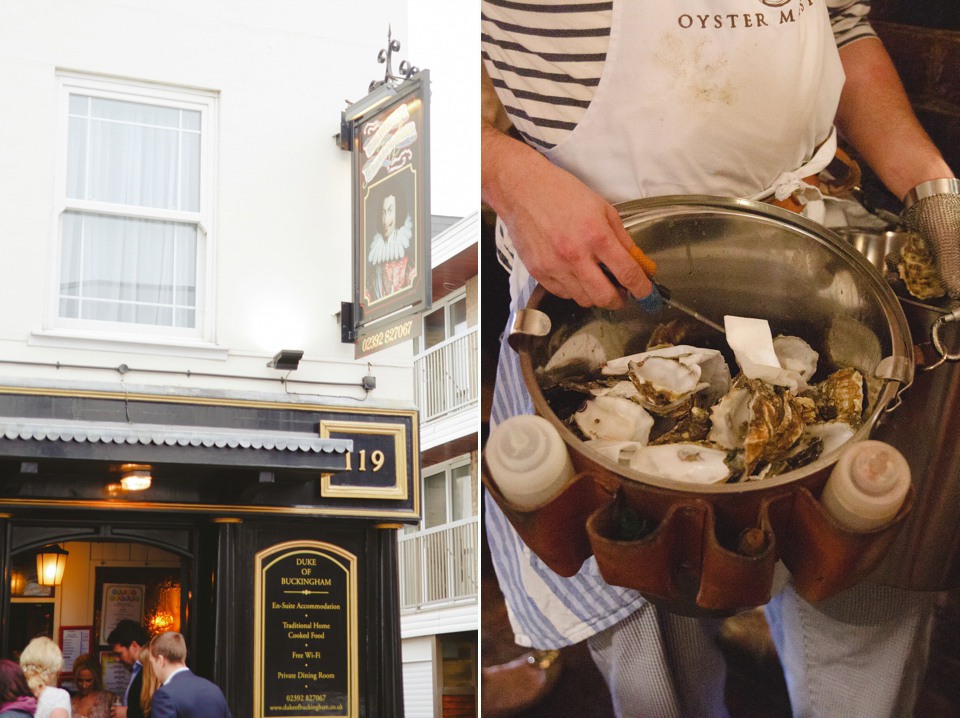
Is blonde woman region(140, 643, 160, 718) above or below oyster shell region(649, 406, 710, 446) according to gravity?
below

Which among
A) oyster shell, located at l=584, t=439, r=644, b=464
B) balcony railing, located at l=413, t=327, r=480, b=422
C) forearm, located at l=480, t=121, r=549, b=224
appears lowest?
oyster shell, located at l=584, t=439, r=644, b=464

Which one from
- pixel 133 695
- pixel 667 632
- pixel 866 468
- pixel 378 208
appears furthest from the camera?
pixel 378 208

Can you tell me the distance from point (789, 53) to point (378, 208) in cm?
328

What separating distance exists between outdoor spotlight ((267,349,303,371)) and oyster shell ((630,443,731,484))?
3.40 meters

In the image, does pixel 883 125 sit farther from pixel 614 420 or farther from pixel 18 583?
pixel 18 583

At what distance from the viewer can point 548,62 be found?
2.49 meters

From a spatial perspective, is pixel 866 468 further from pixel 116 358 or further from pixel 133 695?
pixel 116 358

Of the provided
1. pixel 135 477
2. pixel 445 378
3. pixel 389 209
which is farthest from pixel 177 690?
pixel 445 378

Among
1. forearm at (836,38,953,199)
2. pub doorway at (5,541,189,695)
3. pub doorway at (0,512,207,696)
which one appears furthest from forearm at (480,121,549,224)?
pub doorway at (5,541,189,695)

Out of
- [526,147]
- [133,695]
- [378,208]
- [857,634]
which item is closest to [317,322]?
[378,208]

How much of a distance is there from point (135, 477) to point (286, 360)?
868mm

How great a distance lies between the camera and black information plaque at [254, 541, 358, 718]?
17.1 feet

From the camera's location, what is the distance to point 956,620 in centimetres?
241

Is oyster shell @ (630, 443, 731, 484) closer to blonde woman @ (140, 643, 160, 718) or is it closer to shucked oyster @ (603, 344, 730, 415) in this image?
shucked oyster @ (603, 344, 730, 415)
